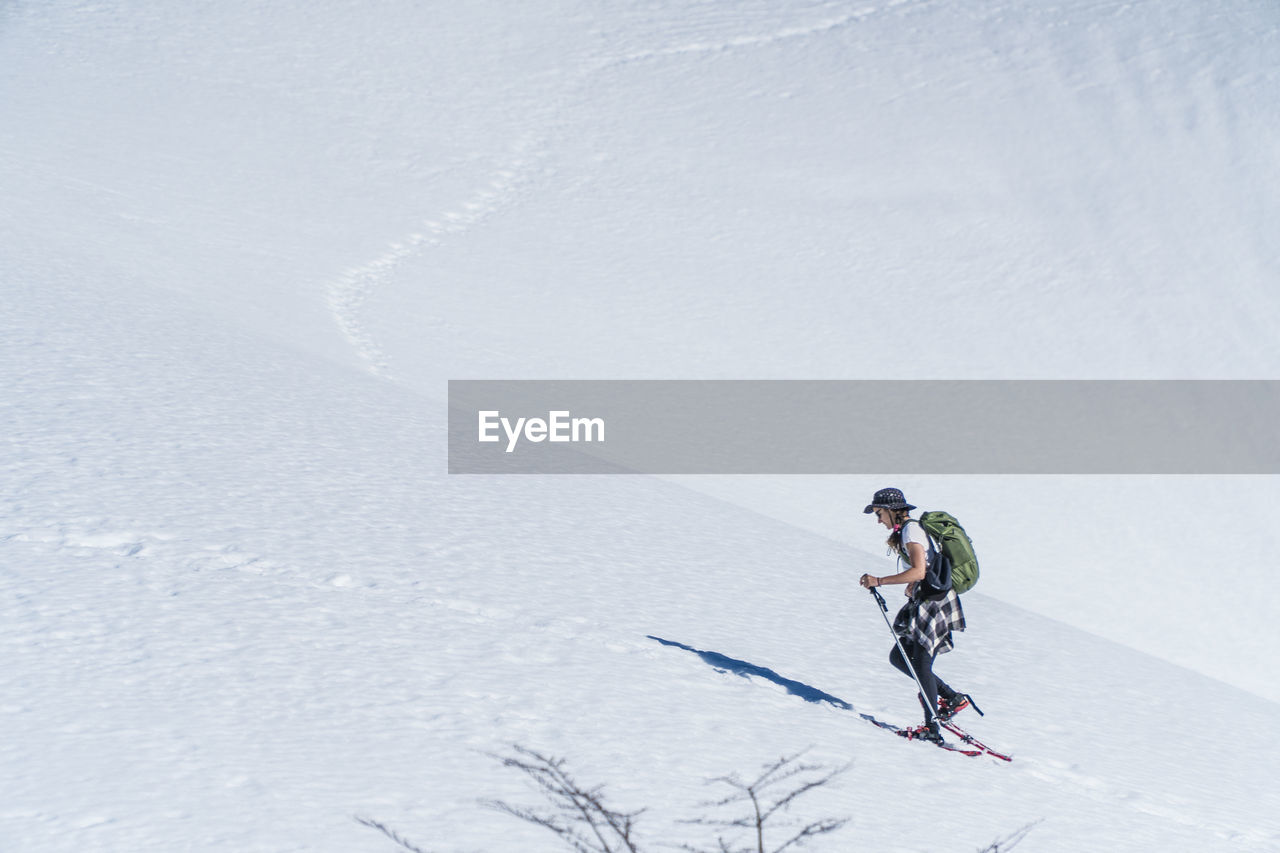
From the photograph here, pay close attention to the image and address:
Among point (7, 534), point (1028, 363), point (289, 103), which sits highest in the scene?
point (289, 103)

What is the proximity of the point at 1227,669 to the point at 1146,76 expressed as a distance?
12799mm

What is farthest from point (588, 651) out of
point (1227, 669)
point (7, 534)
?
point (1227, 669)

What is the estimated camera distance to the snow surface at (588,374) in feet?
13.9

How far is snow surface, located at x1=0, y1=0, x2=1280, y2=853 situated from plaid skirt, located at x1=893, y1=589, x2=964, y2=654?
15.0 inches

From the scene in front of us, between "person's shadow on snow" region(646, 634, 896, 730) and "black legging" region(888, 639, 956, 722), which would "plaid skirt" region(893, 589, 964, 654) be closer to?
"black legging" region(888, 639, 956, 722)

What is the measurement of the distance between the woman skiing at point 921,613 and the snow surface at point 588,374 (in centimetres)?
27

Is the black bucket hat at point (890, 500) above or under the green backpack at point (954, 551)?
above

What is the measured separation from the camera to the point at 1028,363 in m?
13.1

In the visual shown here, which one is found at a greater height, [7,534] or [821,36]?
[821,36]

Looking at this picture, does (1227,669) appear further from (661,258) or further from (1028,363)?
(661,258)
